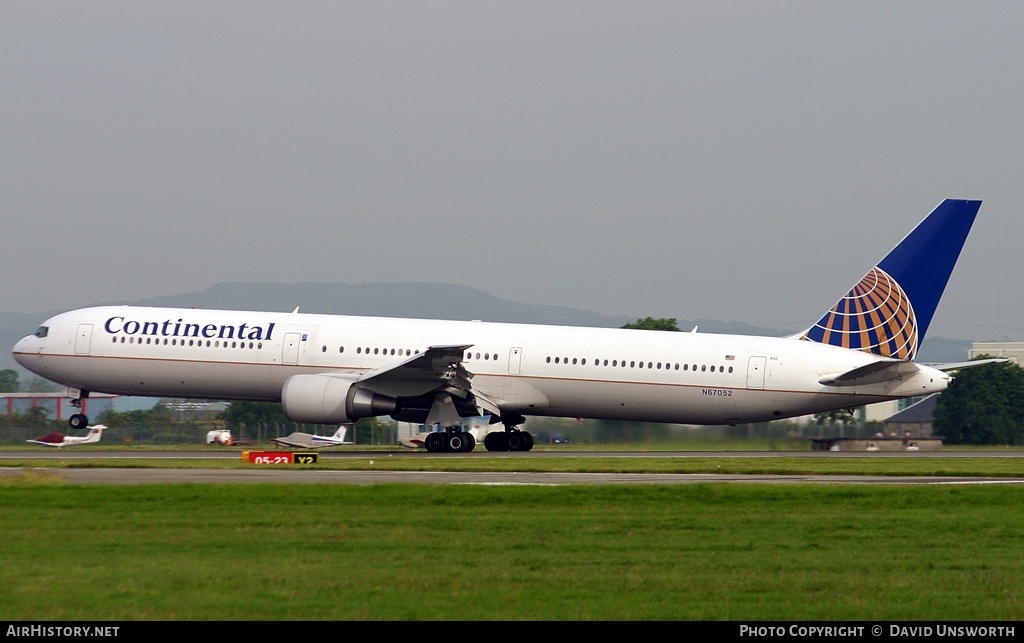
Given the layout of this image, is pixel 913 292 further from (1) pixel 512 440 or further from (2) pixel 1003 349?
(2) pixel 1003 349

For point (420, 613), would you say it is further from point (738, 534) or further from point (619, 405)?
point (619, 405)

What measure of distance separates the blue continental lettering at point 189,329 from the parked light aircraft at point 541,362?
0.05 m

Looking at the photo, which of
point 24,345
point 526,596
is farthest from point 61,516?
point 24,345

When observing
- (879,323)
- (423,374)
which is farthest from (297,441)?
(879,323)

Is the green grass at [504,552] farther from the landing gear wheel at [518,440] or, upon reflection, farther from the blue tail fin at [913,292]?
the landing gear wheel at [518,440]

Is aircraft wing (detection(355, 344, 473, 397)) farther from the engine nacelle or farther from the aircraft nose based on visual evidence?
the aircraft nose

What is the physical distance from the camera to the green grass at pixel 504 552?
11719 mm

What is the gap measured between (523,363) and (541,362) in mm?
584

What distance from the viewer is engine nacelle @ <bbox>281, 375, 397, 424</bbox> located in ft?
129

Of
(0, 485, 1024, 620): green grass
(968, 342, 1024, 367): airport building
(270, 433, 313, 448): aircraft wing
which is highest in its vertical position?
(968, 342, 1024, 367): airport building

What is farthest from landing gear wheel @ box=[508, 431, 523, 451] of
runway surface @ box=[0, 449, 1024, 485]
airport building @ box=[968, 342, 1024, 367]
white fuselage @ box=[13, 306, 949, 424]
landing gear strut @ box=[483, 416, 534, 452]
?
airport building @ box=[968, 342, 1024, 367]

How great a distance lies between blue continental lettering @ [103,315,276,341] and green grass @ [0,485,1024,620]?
19.3m

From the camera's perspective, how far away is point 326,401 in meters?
39.2

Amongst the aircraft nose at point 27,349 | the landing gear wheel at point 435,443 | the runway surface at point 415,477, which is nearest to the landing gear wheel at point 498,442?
the landing gear wheel at point 435,443
